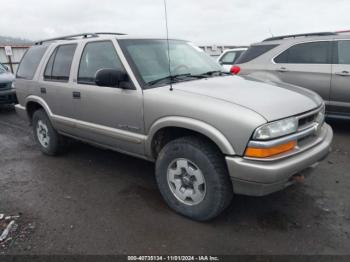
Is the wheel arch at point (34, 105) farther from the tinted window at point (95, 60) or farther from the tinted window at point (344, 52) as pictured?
the tinted window at point (344, 52)

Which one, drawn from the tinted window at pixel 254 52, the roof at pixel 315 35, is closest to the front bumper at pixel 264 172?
the roof at pixel 315 35

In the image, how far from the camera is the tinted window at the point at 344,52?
18.5 ft

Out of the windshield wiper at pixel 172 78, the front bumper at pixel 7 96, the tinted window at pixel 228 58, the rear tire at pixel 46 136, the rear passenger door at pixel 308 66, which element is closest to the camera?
the windshield wiper at pixel 172 78

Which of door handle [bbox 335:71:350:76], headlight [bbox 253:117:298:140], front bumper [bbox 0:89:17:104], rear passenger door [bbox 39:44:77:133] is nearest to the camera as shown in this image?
headlight [bbox 253:117:298:140]

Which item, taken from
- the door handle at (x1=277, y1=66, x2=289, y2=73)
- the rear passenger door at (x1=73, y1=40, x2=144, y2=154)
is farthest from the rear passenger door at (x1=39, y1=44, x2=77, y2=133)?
the door handle at (x1=277, y1=66, x2=289, y2=73)

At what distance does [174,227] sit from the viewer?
9.87 ft

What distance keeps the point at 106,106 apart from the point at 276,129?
1964 mm

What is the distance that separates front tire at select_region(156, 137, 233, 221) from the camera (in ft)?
9.15

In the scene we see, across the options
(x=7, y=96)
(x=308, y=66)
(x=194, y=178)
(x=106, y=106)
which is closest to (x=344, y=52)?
(x=308, y=66)

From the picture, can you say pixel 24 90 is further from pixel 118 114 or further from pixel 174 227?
pixel 174 227

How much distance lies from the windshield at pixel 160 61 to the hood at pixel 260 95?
1.02ft

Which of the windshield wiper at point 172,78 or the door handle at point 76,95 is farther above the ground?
the windshield wiper at point 172,78

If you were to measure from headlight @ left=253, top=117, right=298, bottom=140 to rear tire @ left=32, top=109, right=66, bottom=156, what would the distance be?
3418 millimetres

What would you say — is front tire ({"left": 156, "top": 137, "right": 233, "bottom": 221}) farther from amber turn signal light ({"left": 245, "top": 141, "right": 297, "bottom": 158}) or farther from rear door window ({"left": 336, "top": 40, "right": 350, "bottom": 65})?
rear door window ({"left": 336, "top": 40, "right": 350, "bottom": 65})
